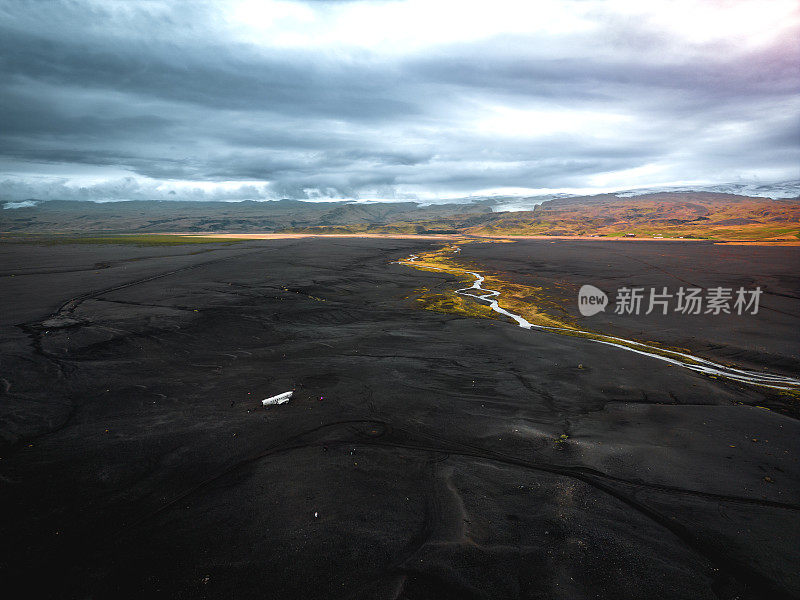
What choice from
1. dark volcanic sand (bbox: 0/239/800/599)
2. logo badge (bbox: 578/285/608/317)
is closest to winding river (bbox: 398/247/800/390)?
dark volcanic sand (bbox: 0/239/800/599)

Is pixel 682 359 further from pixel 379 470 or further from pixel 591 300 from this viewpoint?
pixel 379 470

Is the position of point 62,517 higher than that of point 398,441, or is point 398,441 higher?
point 62,517

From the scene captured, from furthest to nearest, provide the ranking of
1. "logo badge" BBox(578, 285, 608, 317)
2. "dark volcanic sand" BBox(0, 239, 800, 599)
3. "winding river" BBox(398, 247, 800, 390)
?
1. "logo badge" BBox(578, 285, 608, 317)
2. "winding river" BBox(398, 247, 800, 390)
3. "dark volcanic sand" BBox(0, 239, 800, 599)

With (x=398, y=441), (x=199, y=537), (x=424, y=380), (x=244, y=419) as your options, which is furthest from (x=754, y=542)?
(x=244, y=419)

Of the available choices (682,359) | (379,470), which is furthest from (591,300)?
(379,470)

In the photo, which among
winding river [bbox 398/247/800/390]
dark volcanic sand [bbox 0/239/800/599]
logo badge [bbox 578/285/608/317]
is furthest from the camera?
logo badge [bbox 578/285/608/317]

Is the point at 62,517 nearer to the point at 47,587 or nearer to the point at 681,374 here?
the point at 47,587

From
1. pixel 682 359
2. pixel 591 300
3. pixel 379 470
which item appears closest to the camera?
pixel 379 470

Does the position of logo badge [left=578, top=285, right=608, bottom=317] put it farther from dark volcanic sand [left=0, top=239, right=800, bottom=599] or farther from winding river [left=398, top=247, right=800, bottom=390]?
dark volcanic sand [left=0, top=239, right=800, bottom=599]

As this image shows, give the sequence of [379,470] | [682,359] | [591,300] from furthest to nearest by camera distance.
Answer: [591,300]
[682,359]
[379,470]
